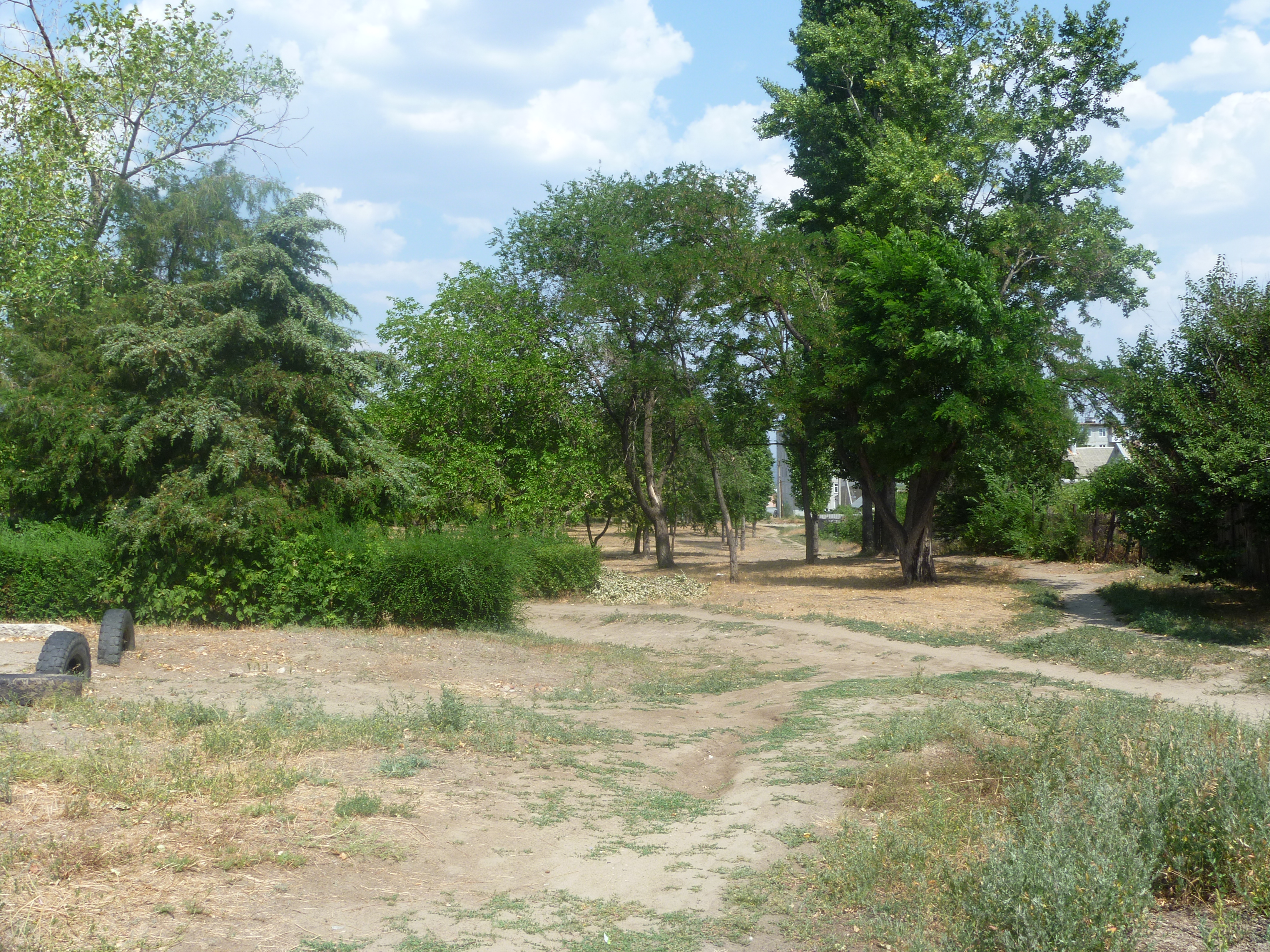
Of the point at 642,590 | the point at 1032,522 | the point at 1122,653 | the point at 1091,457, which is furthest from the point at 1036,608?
the point at 1091,457

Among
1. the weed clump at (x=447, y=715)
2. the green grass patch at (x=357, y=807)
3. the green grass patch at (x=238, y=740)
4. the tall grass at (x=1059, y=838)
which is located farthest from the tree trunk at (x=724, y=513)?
the green grass patch at (x=357, y=807)

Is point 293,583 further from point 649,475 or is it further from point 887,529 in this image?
point 887,529

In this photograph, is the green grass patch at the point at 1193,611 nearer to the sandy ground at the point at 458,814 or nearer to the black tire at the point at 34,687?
the sandy ground at the point at 458,814

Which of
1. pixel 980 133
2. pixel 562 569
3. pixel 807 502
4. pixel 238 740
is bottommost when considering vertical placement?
pixel 238 740

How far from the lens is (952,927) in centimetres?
409

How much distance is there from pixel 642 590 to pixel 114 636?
43.2 feet

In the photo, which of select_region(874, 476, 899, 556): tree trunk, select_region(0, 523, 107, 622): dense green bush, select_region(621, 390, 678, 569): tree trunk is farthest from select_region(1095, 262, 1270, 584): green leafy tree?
select_region(0, 523, 107, 622): dense green bush

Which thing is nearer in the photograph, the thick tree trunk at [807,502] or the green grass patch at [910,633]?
the green grass patch at [910,633]

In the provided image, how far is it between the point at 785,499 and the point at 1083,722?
106778 millimetres

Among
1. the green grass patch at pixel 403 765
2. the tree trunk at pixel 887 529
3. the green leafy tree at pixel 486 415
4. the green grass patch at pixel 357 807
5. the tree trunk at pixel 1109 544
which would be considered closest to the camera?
the green grass patch at pixel 357 807

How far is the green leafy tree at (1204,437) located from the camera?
14328 millimetres

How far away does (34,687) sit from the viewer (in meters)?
7.77

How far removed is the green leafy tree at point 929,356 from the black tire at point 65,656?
15.4 metres

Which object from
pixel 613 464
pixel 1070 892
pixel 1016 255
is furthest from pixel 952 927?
pixel 613 464
